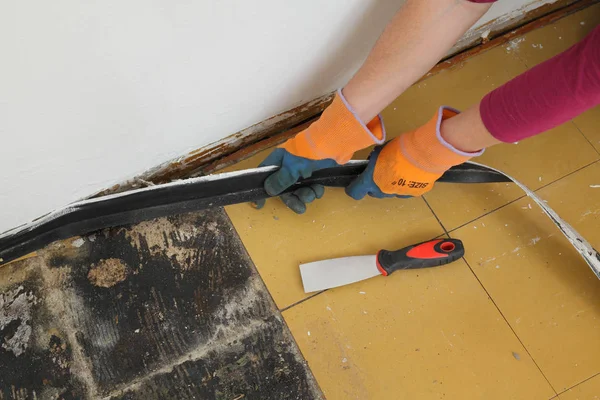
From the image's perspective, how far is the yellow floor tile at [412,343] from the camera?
0.99 meters

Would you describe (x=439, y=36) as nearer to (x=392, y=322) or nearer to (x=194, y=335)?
(x=392, y=322)

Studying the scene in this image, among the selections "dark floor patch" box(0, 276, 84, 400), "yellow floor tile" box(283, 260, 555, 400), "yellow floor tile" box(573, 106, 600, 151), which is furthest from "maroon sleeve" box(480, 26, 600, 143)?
"dark floor patch" box(0, 276, 84, 400)

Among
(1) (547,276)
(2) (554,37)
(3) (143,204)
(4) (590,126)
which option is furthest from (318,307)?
(2) (554,37)

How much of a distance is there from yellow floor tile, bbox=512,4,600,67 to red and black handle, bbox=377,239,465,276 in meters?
0.59

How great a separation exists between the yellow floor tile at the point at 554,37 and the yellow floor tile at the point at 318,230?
531mm

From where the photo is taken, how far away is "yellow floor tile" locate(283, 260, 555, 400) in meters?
0.99

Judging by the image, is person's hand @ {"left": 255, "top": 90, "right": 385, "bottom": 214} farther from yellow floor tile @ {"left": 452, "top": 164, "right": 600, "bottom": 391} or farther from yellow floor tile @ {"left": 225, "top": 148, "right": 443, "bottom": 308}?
yellow floor tile @ {"left": 452, "top": 164, "right": 600, "bottom": 391}

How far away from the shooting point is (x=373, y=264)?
1.03 m

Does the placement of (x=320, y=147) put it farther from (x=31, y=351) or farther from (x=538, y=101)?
(x=31, y=351)

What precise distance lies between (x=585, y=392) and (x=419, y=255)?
1.47ft

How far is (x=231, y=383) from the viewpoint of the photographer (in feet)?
3.10

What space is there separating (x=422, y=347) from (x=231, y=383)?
39 centimetres

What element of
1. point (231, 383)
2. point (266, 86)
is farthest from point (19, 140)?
point (231, 383)

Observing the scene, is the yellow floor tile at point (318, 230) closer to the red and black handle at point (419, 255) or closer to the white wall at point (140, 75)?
the red and black handle at point (419, 255)
